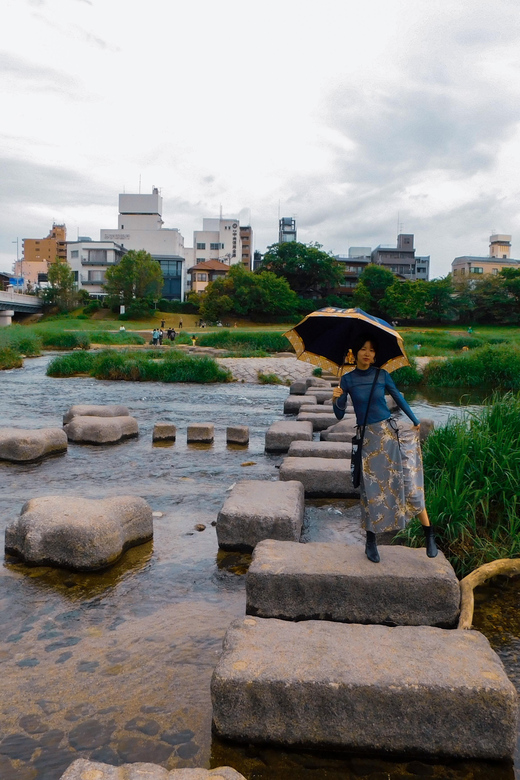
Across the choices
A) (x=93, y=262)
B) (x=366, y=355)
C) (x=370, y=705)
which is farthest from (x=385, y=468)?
(x=93, y=262)

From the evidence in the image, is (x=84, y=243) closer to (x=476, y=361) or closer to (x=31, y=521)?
(x=476, y=361)

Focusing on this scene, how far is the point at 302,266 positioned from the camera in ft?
238

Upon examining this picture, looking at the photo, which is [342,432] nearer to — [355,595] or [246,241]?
[355,595]

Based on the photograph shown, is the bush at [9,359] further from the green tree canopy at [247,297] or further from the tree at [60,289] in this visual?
the tree at [60,289]

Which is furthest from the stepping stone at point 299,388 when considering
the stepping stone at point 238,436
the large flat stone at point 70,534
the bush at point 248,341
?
the bush at point 248,341

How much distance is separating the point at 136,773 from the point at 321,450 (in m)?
5.69

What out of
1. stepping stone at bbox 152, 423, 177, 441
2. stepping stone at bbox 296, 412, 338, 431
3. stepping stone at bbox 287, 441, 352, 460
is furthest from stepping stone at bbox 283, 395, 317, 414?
stepping stone at bbox 287, 441, 352, 460

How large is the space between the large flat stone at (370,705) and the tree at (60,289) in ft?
231

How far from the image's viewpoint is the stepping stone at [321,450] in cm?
790

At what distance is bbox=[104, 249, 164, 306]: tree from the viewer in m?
67.5

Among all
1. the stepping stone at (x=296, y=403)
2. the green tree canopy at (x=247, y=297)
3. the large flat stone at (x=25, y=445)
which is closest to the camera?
the large flat stone at (x=25, y=445)

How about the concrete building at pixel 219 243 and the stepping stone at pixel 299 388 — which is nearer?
the stepping stone at pixel 299 388

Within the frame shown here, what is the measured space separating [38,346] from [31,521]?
93.6 ft

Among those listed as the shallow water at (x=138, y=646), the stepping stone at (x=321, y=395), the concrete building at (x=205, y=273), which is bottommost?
the shallow water at (x=138, y=646)
